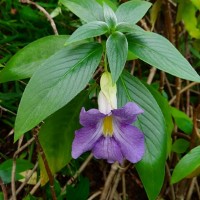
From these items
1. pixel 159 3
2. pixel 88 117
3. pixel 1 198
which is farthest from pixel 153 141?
pixel 159 3

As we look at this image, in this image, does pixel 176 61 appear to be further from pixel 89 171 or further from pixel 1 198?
pixel 89 171

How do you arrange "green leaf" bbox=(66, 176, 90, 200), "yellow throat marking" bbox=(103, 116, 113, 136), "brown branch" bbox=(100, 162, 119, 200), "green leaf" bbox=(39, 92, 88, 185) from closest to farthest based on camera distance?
"yellow throat marking" bbox=(103, 116, 113, 136) < "green leaf" bbox=(39, 92, 88, 185) < "green leaf" bbox=(66, 176, 90, 200) < "brown branch" bbox=(100, 162, 119, 200)

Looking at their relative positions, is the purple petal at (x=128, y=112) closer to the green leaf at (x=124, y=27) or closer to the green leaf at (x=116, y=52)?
the green leaf at (x=116, y=52)

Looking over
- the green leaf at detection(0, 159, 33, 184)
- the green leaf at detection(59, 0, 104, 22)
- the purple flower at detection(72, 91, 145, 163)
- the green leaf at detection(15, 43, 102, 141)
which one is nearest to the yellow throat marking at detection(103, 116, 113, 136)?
the purple flower at detection(72, 91, 145, 163)

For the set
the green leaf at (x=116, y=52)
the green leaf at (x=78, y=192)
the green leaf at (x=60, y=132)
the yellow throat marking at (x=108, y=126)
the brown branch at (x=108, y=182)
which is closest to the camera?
the green leaf at (x=116, y=52)

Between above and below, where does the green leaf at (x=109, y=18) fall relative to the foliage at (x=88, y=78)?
above

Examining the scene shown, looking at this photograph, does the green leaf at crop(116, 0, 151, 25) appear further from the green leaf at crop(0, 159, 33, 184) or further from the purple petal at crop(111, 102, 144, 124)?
the green leaf at crop(0, 159, 33, 184)

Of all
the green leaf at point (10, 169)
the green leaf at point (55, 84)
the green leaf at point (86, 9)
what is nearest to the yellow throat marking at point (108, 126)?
the green leaf at point (55, 84)
